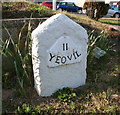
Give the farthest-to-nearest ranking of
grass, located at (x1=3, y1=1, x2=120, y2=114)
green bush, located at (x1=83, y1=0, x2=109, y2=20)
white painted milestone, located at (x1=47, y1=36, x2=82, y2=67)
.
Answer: green bush, located at (x1=83, y1=0, x2=109, y2=20)
white painted milestone, located at (x1=47, y1=36, x2=82, y2=67)
grass, located at (x1=3, y1=1, x2=120, y2=114)

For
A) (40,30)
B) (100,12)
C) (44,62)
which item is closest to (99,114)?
(44,62)

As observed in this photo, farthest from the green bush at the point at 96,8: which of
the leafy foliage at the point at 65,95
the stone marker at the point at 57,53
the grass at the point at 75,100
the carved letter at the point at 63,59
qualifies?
the leafy foliage at the point at 65,95

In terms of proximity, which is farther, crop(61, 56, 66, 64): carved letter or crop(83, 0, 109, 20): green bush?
crop(83, 0, 109, 20): green bush

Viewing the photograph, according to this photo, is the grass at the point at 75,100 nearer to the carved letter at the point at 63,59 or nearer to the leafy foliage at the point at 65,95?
the leafy foliage at the point at 65,95

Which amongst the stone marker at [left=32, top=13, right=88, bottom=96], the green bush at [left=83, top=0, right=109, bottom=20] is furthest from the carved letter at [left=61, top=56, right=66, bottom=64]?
the green bush at [left=83, top=0, right=109, bottom=20]

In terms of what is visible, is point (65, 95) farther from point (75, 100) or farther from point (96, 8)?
point (96, 8)

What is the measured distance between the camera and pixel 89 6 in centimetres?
778

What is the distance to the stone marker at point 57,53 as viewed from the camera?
2.02 metres

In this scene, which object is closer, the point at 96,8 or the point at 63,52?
the point at 63,52

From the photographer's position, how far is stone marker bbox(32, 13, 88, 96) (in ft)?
6.63

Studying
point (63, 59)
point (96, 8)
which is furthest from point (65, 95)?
point (96, 8)

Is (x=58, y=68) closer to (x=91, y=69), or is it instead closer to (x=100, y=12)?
(x=91, y=69)

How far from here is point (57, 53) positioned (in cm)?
213

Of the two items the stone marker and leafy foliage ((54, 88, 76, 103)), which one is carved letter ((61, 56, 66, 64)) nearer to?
the stone marker
